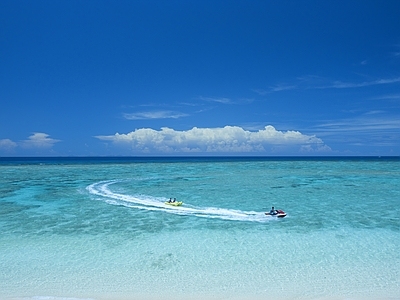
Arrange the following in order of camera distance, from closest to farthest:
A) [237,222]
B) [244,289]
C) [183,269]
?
1. [244,289]
2. [183,269]
3. [237,222]

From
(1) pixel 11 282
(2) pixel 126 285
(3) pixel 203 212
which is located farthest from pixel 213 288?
(3) pixel 203 212

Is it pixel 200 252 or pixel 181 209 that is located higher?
pixel 181 209

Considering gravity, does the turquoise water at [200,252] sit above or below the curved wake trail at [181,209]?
below

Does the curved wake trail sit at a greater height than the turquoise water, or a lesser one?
greater

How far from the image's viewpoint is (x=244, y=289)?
33.6 feet

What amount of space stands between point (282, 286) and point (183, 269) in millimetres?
3781

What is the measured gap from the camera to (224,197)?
28969 mm

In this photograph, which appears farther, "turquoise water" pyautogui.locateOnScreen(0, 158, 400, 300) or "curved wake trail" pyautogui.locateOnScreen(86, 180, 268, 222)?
"curved wake trail" pyautogui.locateOnScreen(86, 180, 268, 222)

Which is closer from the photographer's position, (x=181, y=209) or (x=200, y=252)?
(x=200, y=252)

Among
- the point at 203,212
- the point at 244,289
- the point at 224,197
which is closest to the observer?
the point at 244,289

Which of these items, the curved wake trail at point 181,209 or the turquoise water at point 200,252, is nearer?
the turquoise water at point 200,252

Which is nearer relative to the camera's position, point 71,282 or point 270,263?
point 71,282

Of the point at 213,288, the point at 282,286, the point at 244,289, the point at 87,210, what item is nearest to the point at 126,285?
the point at 213,288

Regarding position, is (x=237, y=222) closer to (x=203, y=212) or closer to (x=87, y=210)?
(x=203, y=212)
